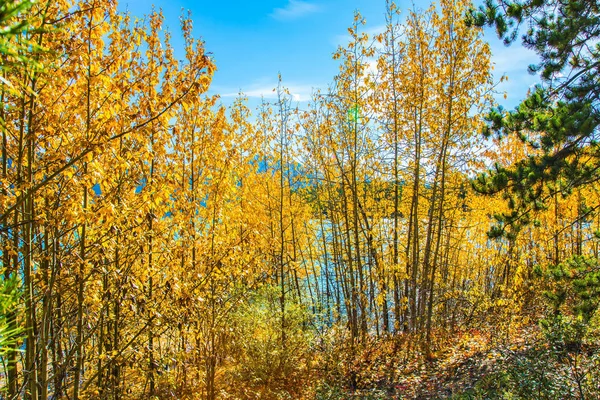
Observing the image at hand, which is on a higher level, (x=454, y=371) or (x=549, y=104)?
(x=549, y=104)

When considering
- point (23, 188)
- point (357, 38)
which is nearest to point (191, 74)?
point (23, 188)

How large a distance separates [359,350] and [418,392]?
126 centimetres

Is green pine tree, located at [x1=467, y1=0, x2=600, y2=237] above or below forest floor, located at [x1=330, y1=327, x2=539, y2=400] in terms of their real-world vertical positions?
above

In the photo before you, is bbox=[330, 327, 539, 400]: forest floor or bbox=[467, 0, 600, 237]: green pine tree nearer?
bbox=[467, 0, 600, 237]: green pine tree

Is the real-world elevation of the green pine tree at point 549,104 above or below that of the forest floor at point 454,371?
above

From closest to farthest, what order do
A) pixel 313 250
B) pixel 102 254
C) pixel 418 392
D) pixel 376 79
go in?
A: pixel 102 254 < pixel 418 392 < pixel 376 79 < pixel 313 250

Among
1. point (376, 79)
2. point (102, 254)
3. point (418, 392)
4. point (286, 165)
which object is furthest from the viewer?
point (286, 165)

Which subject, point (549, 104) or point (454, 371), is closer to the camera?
point (549, 104)

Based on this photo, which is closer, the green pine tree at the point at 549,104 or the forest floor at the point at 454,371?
the green pine tree at the point at 549,104

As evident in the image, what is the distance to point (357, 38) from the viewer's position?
22.1 ft

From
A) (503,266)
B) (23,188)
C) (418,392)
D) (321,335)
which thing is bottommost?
(418,392)

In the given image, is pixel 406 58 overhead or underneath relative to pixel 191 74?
overhead

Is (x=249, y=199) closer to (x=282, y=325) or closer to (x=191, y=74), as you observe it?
(x=282, y=325)

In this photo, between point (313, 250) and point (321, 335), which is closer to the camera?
point (321, 335)
